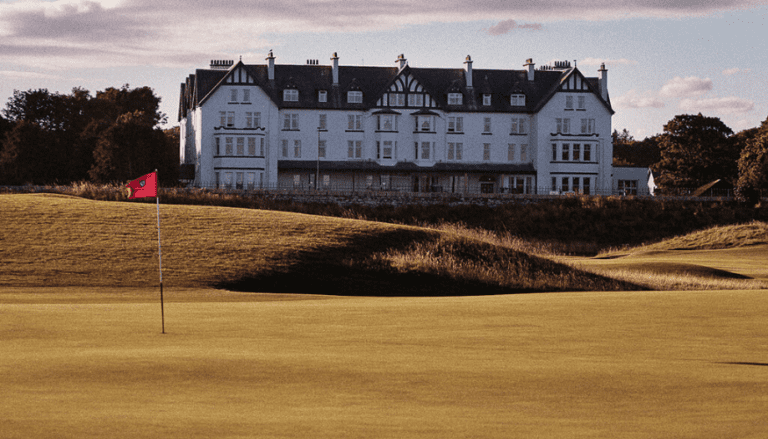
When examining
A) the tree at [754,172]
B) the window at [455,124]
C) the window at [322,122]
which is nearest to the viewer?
the tree at [754,172]

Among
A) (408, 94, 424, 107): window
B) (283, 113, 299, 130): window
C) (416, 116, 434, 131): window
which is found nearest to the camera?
(283, 113, 299, 130): window

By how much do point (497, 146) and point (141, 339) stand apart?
80.1m

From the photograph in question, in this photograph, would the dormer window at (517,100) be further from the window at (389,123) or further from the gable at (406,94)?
the window at (389,123)

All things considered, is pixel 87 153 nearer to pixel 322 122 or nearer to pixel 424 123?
→ pixel 322 122

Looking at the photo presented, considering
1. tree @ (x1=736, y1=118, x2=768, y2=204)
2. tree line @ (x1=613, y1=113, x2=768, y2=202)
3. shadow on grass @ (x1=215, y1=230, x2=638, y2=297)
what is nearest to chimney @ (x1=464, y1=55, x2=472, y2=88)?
tree line @ (x1=613, y1=113, x2=768, y2=202)

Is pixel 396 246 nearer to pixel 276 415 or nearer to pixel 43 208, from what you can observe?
pixel 43 208

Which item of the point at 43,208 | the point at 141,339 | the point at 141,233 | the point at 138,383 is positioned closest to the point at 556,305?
the point at 141,339

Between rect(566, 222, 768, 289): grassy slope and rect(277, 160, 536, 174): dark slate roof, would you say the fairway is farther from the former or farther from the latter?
rect(277, 160, 536, 174): dark slate roof

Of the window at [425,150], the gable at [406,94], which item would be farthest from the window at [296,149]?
the window at [425,150]

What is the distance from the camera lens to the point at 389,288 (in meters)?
30.0

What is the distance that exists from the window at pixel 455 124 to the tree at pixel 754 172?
93.4 feet

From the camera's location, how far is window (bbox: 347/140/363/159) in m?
88.5

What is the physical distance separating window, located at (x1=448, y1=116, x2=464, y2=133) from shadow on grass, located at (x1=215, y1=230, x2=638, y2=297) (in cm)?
5678

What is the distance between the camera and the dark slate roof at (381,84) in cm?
8806
